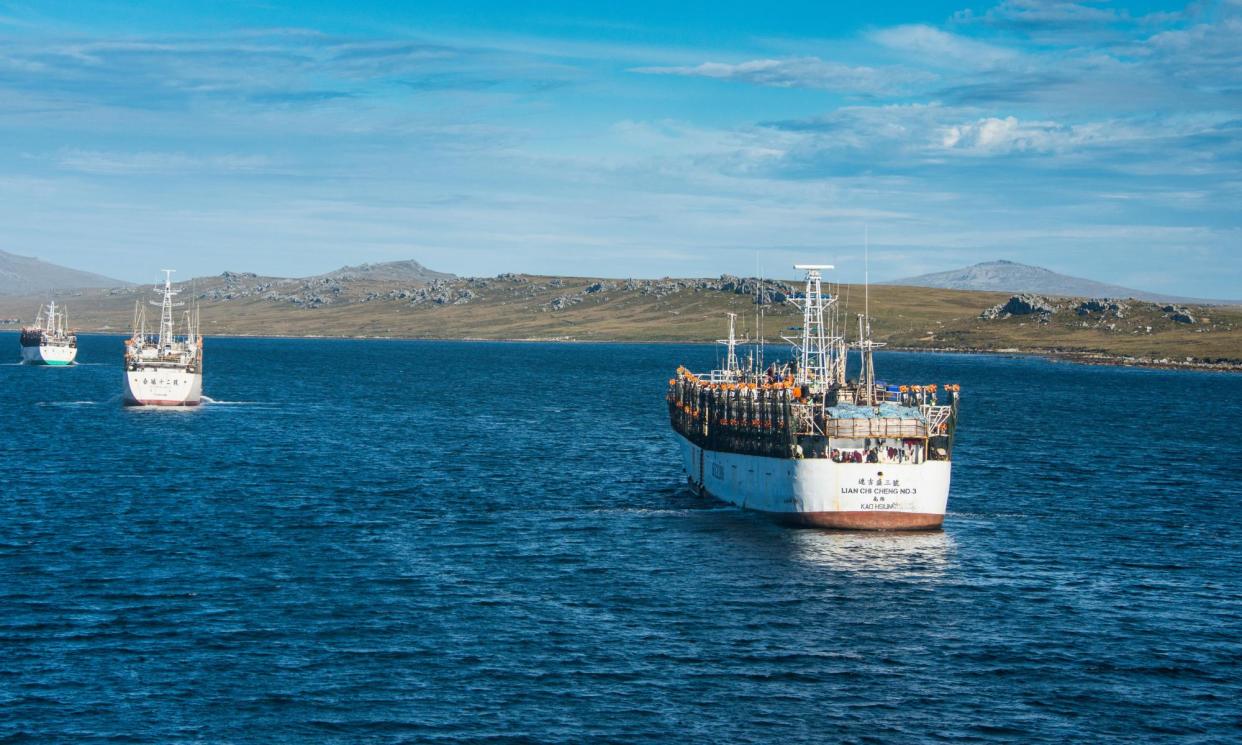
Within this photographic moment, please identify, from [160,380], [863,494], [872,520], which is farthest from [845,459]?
[160,380]

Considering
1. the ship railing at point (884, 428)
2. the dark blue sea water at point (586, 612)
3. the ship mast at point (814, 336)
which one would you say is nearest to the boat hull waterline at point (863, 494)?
the dark blue sea water at point (586, 612)

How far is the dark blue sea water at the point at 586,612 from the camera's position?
176ft

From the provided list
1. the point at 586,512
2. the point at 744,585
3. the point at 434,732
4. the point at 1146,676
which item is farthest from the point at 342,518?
the point at 1146,676

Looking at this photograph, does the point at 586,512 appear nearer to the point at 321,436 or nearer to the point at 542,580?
the point at 542,580

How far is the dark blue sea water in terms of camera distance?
53656 mm

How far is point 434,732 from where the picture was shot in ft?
169

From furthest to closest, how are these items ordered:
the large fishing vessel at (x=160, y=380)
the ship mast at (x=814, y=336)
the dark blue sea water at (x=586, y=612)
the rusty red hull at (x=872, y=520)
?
1. the large fishing vessel at (x=160, y=380)
2. the ship mast at (x=814, y=336)
3. the rusty red hull at (x=872, y=520)
4. the dark blue sea water at (x=586, y=612)

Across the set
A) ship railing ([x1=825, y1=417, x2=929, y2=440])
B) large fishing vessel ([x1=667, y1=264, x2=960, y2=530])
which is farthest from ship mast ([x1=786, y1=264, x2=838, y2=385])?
ship railing ([x1=825, y1=417, x2=929, y2=440])

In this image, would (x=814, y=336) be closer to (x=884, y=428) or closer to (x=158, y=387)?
(x=884, y=428)

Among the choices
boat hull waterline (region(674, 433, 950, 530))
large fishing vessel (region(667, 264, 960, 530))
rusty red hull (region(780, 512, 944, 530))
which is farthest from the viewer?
rusty red hull (region(780, 512, 944, 530))

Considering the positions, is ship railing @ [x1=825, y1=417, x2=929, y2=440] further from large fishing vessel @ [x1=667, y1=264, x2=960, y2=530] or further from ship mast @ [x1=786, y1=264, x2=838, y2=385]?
ship mast @ [x1=786, y1=264, x2=838, y2=385]

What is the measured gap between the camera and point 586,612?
69438 millimetres

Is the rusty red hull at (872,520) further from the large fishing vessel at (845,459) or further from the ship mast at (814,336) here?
the ship mast at (814,336)

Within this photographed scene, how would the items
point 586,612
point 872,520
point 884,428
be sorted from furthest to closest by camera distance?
point 884,428, point 872,520, point 586,612
